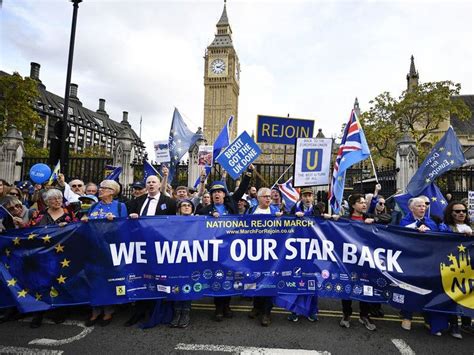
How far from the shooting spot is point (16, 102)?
1869 centimetres

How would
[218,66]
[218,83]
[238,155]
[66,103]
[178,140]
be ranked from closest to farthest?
[238,155], [66,103], [178,140], [218,83], [218,66]

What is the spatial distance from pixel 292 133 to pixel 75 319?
Answer: 5.03m

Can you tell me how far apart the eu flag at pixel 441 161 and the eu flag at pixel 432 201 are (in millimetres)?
142

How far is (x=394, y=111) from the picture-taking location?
2170 centimetres

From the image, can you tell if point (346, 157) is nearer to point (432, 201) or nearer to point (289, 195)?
point (432, 201)

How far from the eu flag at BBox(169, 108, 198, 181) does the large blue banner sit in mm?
4117

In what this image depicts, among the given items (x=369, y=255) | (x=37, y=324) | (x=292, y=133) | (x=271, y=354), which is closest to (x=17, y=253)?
(x=37, y=324)

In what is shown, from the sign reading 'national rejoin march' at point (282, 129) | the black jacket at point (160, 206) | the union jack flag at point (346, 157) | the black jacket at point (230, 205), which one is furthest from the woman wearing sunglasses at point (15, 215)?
the union jack flag at point (346, 157)

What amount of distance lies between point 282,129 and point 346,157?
1823 millimetres

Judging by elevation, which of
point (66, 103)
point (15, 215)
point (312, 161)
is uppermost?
point (66, 103)

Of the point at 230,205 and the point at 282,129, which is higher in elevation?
the point at 282,129

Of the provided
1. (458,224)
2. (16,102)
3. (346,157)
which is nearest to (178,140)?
(346,157)

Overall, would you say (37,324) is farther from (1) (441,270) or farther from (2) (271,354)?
(1) (441,270)

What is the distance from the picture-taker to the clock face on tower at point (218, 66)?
84.5 metres
